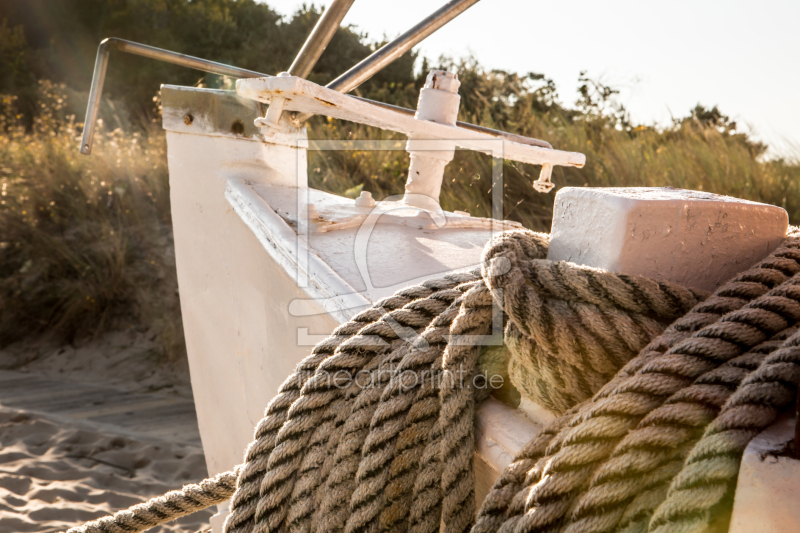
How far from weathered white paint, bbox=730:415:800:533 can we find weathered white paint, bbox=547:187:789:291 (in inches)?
10.9

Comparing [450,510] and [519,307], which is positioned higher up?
[519,307]

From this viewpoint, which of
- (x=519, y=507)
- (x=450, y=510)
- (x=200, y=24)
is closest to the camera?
(x=519, y=507)

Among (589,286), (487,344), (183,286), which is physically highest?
(589,286)

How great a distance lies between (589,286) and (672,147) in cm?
404

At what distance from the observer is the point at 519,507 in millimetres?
579

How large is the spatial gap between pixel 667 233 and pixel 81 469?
12.0 ft

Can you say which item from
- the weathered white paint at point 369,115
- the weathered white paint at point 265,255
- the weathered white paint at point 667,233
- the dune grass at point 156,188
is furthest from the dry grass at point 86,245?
the weathered white paint at point 667,233

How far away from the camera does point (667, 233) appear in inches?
26.5

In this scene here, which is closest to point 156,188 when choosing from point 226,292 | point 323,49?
point 226,292

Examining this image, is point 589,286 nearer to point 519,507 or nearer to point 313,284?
point 519,507

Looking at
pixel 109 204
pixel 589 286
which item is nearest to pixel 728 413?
pixel 589 286

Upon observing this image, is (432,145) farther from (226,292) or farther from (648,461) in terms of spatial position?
(648,461)

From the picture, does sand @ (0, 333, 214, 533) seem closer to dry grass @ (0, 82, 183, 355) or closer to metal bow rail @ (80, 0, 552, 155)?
A: dry grass @ (0, 82, 183, 355)

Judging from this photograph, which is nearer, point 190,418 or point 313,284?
point 313,284
